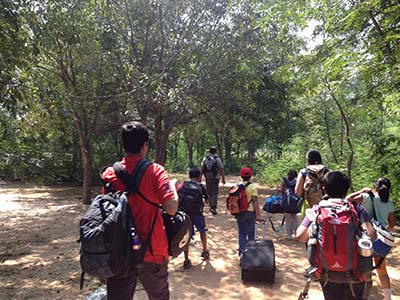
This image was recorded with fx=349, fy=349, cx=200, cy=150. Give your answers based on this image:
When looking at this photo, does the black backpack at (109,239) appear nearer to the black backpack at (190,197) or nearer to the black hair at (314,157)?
the black backpack at (190,197)

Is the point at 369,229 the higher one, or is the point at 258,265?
the point at 369,229

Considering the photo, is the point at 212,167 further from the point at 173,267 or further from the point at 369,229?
the point at 369,229

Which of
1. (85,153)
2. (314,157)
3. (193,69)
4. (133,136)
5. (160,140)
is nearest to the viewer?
(133,136)

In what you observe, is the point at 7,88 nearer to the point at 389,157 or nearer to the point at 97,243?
the point at 97,243

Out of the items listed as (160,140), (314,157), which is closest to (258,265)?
(314,157)

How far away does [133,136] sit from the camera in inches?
105

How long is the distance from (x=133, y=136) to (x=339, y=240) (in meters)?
1.73

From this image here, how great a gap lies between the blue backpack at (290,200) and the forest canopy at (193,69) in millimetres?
1977

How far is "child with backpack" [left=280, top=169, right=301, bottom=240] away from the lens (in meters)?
6.69

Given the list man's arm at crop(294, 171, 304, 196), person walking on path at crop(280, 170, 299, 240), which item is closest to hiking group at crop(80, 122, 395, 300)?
man's arm at crop(294, 171, 304, 196)

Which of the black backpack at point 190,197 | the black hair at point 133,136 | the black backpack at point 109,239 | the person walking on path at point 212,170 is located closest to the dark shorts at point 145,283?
the black backpack at point 109,239

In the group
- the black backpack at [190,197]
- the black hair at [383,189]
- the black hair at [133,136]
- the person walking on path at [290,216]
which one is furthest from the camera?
the person walking on path at [290,216]

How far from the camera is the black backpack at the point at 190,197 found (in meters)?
5.05

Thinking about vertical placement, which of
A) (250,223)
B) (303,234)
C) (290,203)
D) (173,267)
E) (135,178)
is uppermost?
(135,178)
